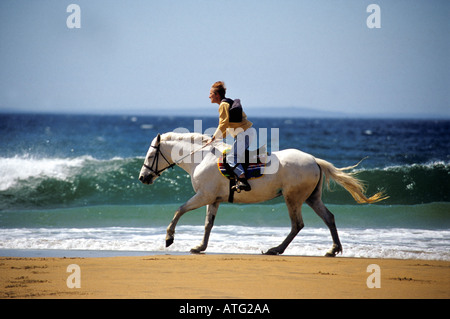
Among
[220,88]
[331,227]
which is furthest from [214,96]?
[331,227]

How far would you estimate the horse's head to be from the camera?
8.95m

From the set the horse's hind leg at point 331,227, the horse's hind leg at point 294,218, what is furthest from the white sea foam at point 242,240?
the horse's hind leg at point 294,218

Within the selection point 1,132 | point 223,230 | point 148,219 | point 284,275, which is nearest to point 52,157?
point 148,219

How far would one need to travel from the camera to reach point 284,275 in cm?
708

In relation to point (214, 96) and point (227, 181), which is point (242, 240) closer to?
point (227, 181)

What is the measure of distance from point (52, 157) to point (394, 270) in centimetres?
1633

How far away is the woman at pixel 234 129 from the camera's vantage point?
325 inches

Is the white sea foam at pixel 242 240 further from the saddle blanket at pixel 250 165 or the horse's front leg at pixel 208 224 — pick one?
the saddle blanket at pixel 250 165

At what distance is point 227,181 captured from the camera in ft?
28.5

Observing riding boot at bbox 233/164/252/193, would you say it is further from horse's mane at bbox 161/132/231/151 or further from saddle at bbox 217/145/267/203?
horse's mane at bbox 161/132/231/151

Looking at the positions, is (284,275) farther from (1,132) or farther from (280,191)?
(1,132)

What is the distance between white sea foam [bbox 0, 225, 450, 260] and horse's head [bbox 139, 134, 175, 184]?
5.04 ft

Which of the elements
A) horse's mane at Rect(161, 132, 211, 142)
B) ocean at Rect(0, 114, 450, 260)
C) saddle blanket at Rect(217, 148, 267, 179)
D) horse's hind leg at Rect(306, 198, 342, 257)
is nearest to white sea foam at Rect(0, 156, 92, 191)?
ocean at Rect(0, 114, 450, 260)

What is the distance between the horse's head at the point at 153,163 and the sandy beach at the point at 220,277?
132 centimetres
